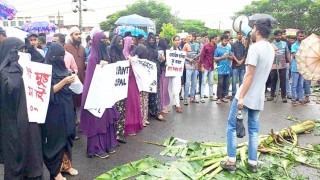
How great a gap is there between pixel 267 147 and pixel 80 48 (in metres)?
3.96

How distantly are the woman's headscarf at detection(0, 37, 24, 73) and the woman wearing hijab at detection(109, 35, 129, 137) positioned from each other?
223 cm

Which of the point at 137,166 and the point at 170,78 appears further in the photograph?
the point at 170,78

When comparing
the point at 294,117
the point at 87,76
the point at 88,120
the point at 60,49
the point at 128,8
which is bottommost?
the point at 294,117

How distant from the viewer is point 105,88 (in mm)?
4922

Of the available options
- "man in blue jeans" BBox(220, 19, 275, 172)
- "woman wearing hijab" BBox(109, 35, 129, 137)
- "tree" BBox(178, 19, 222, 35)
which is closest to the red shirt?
"woman wearing hijab" BBox(109, 35, 129, 137)

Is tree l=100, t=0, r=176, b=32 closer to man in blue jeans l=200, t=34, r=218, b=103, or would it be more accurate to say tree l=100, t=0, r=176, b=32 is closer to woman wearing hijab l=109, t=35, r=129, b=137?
man in blue jeans l=200, t=34, r=218, b=103

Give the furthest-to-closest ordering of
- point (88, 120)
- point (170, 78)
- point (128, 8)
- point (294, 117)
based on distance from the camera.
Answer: point (128, 8) < point (170, 78) < point (294, 117) < point (88, 120)

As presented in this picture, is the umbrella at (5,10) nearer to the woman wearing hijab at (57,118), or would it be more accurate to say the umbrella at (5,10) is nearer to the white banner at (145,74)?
the white banner at (145,74)

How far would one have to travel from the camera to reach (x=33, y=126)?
11.2 feet

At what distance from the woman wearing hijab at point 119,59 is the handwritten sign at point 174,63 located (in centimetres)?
232

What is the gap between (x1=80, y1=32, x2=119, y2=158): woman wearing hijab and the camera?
4.80 m

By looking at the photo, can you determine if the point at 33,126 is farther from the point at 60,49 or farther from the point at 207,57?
the point at 207,57

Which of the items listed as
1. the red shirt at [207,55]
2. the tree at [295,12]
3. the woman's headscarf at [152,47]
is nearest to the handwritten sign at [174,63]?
the woman's headscarf at [152,47]

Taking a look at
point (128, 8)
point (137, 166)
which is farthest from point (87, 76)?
point (128, 8)
